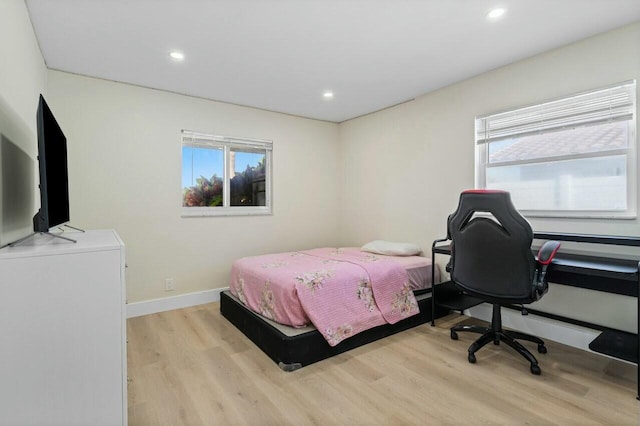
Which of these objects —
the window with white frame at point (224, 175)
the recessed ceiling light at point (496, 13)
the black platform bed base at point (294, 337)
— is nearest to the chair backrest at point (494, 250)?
the black platform bed base at point (294, 337)

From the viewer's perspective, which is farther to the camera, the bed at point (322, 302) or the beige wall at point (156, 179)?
the beige wall at point (156, 179)

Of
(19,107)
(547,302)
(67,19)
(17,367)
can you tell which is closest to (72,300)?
(17,367)

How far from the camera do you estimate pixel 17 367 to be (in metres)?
1.16

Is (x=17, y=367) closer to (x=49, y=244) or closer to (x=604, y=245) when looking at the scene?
(x=49, y=244)

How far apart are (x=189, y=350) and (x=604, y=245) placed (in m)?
3.34

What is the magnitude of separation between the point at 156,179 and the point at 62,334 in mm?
2485

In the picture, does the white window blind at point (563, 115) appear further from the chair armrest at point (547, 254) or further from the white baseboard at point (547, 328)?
the white baseboard at point (547, 328)

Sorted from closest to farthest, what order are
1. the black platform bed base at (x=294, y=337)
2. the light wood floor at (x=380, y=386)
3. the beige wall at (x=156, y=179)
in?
the light wood floor at (x=380, y=386)
the black platform bed base at (x=294, y=337)
the beige wall at (x=156, y=179)

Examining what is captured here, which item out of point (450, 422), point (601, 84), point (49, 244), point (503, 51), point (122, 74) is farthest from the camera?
point (122, 74)

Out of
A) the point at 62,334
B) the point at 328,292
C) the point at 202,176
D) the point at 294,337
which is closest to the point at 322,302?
the point at 328,292

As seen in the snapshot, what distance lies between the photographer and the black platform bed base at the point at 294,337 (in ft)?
7.43

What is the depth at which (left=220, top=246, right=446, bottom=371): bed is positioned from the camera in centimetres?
237

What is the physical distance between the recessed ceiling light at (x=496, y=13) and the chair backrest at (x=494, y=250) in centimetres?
118

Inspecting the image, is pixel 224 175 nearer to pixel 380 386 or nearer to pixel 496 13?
pixel 380 386
